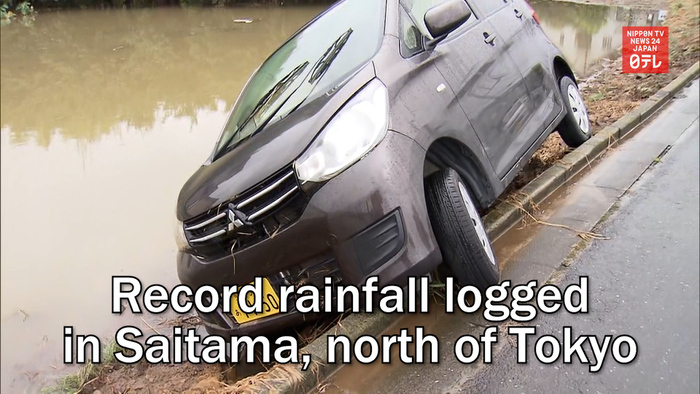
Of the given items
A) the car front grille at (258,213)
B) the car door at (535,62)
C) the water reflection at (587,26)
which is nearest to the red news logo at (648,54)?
the water reflection at (587,26)

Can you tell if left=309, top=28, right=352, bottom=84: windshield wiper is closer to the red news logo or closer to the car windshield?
the car windshield

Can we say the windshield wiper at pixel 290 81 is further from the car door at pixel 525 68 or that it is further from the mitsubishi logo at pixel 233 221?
the car door at pixel 525 68

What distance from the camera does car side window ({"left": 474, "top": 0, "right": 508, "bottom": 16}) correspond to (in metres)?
3.87

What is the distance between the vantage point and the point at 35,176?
5977mm

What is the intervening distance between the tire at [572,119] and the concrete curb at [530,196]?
101mm

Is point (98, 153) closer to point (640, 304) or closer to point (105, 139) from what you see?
point (105, 139)

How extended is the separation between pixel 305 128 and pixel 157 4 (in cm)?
2453

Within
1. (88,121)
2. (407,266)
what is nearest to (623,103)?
(407,266)

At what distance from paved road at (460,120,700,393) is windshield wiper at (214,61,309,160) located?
1.86 m

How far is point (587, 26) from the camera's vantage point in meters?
15.6

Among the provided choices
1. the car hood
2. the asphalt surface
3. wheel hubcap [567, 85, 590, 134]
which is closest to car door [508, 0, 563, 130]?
wheel hubcap [567, 85, 590, 134]

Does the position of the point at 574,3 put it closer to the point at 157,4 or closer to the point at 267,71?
the point at 157,4

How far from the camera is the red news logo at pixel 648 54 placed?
8.14 metres

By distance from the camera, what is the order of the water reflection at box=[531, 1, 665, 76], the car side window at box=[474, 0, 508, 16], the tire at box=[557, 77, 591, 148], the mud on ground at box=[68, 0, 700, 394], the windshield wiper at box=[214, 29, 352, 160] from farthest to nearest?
the water reflection at box=[531, 1, 665, 76] → the tire at box=[557, 77, 591, 148] → the car side window at box=[474, 0, 508, 16] → the windshield wiper at box=[214, 29, 352, 160] → the mud on ground at box=[68, 0, 700, 394]
